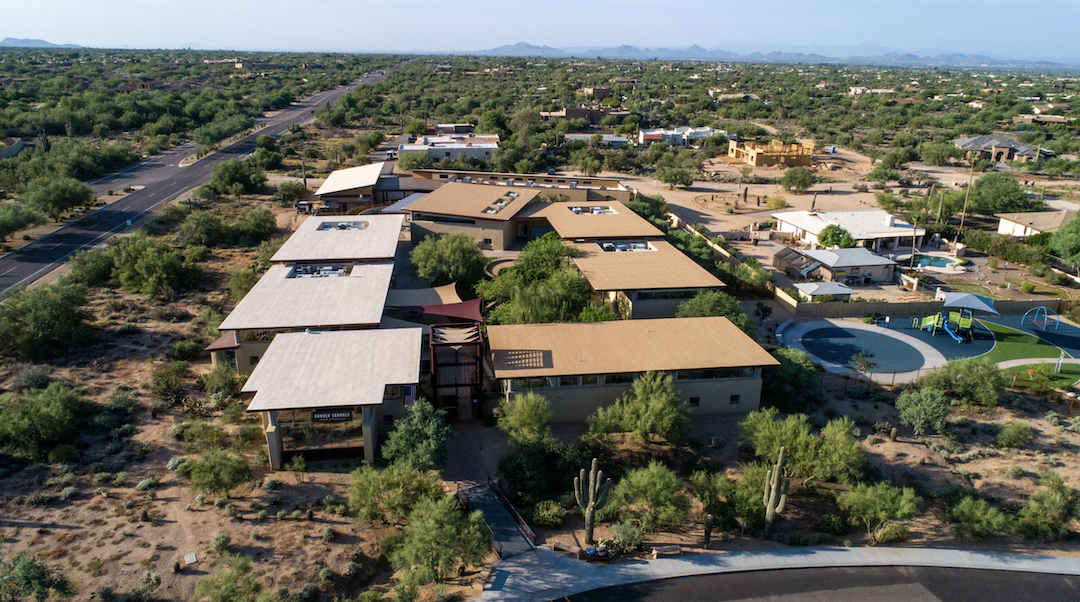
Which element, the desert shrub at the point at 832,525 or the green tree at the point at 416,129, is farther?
the green tree at the point at 416,129

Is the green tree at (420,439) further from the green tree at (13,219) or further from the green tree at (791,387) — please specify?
the green tree at (13,219)

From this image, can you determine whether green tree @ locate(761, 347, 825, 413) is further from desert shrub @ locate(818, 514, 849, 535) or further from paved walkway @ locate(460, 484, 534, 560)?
paved walkway @ locate(460, 484, 534, 560)

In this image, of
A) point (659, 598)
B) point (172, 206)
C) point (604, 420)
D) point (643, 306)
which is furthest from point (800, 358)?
point (172, 206)

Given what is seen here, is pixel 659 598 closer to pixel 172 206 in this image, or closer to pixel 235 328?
pixel 235 328

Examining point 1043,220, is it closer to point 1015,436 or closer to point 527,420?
point 1015,436

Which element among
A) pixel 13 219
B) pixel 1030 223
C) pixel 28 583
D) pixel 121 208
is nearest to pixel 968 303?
pixel 1030 223

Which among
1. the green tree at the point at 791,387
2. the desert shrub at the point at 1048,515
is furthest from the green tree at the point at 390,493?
the desert shrub at the point at 1048,515

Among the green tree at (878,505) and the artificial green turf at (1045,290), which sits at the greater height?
the artificial green turf at (1045,290)
